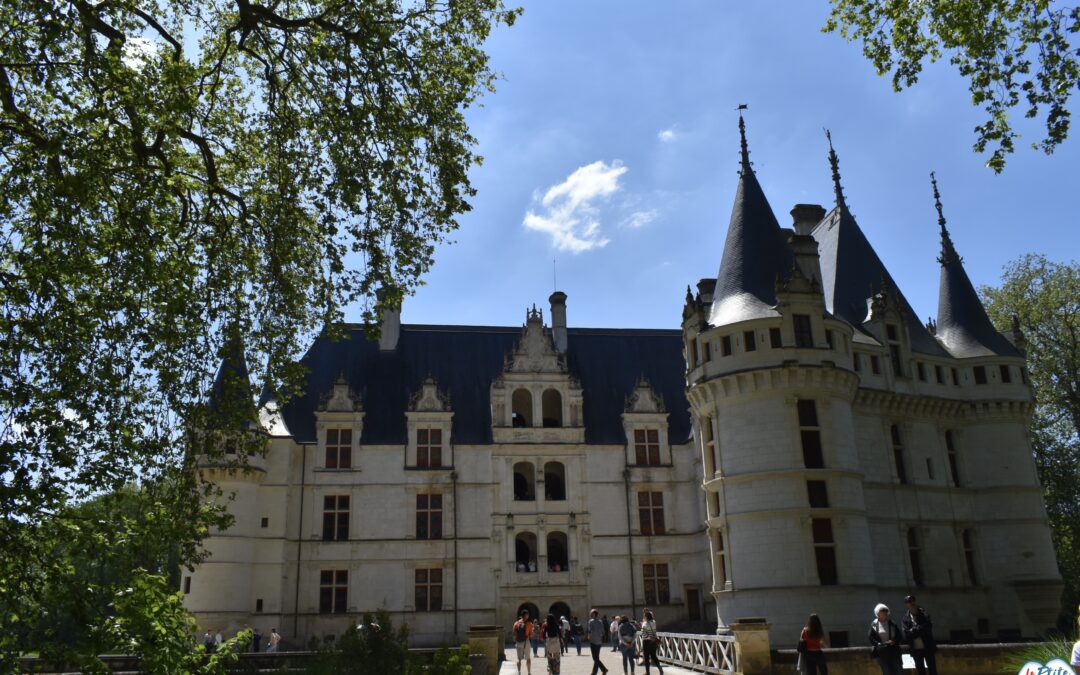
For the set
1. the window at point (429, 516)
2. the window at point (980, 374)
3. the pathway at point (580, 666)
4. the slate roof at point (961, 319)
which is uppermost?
the slate roof at point (961, 319)

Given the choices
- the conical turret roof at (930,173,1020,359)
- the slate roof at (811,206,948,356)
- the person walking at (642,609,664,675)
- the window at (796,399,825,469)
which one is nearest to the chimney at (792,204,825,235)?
the slate roof at (811,206,948,356)

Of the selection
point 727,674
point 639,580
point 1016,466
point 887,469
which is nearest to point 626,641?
point 727,674

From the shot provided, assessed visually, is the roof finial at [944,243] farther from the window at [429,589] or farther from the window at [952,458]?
the window at [429,589]

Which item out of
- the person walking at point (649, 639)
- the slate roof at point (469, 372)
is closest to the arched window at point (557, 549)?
the slate roof at point (469, 372)

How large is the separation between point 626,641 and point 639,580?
15642 millimetres

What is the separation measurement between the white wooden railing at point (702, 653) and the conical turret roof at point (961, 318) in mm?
15430

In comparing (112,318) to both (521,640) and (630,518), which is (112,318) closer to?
(521,640)

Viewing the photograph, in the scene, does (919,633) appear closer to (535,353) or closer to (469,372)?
(535,353)

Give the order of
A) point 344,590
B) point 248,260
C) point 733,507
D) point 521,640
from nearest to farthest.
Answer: point 248,260 < point 521,640 < point 733,507 < point 344,590

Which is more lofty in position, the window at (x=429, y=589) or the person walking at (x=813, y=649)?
the window at (x=429, y=589)

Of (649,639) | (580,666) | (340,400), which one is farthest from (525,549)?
(649,639)

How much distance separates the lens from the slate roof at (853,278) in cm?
2888

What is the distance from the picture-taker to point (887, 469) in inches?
1048

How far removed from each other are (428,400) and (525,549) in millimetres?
6888
